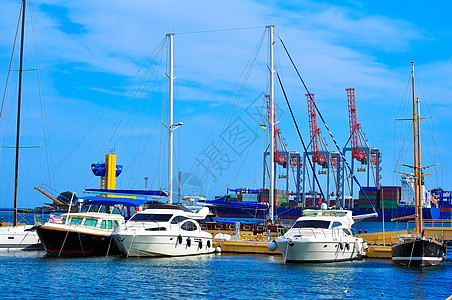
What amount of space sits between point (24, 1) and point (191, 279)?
94.7 feet

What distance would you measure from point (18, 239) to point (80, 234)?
5.97 m

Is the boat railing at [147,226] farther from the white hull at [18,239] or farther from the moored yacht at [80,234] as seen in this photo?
the white hull at [18,239]

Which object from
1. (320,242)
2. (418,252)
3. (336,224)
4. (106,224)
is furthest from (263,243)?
(418,252)

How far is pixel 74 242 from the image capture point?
3741cm

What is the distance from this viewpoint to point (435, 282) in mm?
29203

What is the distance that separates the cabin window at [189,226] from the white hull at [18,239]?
10.5m

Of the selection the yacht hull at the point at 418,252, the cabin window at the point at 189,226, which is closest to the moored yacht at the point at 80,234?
the cabin window at the point at 189,226

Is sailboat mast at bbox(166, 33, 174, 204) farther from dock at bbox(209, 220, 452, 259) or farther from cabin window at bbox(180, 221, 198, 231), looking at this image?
cabin window at bbox(180, 221, 198, 231)

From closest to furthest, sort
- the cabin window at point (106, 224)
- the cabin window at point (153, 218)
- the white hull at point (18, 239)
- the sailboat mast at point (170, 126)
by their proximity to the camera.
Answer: the cabin window at point (153, 218) < the cabin window at point (106, 224) < the white hull at point (18, 239) < the sailboat mast at point (170, 126)

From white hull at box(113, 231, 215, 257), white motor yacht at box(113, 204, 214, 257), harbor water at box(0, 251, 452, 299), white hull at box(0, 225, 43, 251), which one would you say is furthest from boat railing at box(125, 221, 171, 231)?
white hull at box(0, 225, 43, 251)

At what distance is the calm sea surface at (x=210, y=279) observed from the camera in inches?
989

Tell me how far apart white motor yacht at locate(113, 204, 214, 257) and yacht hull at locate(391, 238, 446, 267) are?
41.3 ft

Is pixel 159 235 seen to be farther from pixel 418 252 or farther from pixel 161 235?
pixel 418 252

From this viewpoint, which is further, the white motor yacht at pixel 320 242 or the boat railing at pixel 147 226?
the boat railing at pixel 147 226
